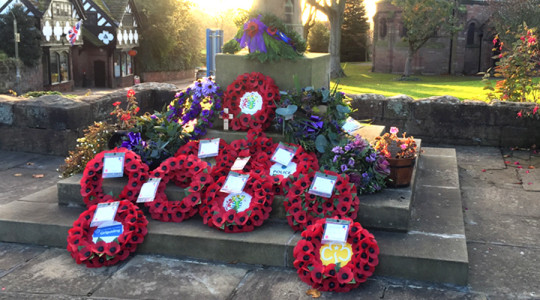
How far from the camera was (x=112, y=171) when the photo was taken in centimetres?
589

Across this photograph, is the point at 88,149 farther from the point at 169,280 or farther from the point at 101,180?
the point at 169,280

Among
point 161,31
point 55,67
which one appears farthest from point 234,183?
point 161,31

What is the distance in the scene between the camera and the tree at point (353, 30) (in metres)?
53.4

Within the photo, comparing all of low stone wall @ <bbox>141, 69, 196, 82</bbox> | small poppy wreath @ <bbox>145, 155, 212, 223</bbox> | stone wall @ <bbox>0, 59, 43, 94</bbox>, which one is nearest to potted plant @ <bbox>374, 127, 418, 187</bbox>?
small poppy wreath @ <bbox>145, 155, 212, 223</bbox>

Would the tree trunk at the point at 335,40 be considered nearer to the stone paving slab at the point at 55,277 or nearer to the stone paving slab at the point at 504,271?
the stone paving slab at the point at 504,271

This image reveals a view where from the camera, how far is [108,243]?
502 centimetres

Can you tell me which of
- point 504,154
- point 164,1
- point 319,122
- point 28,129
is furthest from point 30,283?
point 164,1

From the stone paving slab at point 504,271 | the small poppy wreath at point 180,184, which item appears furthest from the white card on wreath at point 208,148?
the stone paving slab at point 504,271

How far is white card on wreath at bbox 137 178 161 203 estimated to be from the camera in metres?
5.55

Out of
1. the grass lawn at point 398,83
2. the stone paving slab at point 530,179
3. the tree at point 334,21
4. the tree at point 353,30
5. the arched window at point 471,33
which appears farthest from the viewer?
the tree at point 353,30

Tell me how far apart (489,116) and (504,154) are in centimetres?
81

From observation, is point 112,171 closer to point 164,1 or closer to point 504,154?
point 504,154

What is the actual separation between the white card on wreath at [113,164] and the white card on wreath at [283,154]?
5.09ft

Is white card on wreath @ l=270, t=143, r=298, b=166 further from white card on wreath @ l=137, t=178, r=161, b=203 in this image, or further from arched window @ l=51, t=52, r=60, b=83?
arched window @ l=51, t=52, r=60, b=83
